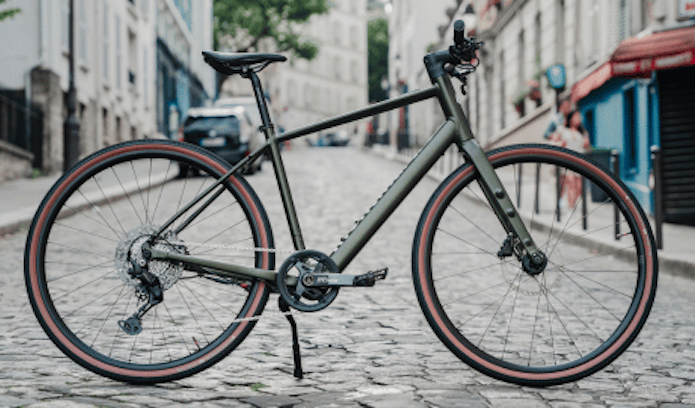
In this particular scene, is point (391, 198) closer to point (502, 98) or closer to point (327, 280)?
point (327, 280)

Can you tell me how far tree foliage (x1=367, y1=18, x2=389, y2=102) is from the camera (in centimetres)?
→ 8762

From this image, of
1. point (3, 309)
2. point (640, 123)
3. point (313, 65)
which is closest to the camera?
point (3, 309)

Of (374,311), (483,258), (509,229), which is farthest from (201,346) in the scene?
(483,258)

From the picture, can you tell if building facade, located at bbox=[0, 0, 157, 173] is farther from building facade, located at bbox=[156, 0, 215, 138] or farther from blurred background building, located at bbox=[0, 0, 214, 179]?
building facade, located at bbox=[156, 0, 215, 138]

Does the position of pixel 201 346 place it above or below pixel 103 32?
below

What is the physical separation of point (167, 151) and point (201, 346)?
75 cm

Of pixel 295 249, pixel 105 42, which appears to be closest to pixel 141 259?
pixel 295 249

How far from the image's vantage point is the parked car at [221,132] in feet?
67.9

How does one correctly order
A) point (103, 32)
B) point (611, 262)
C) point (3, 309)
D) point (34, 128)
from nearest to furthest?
point (3, 309) → point (611, 262) → point (34, 128) → point (103, 32)

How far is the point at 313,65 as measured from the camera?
266 feet

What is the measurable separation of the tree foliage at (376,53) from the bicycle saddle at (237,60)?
84317 millimetres

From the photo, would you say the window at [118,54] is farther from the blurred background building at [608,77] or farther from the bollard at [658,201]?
the bollard at [658,201]

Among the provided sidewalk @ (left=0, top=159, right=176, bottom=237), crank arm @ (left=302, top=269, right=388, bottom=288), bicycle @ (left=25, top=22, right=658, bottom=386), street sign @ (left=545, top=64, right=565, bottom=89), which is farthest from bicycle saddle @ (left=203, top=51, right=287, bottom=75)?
street sign @ (left=545, top=64, right=565, bottom=89)

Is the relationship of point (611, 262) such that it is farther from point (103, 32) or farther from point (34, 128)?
point (103, 32)
